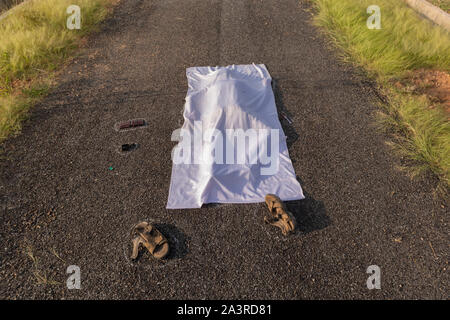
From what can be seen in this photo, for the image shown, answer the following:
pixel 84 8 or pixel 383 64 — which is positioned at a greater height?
pixel 84 8

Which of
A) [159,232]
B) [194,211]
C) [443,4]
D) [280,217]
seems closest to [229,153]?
[194,211]

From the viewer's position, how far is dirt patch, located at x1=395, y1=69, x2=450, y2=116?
4.92 metres

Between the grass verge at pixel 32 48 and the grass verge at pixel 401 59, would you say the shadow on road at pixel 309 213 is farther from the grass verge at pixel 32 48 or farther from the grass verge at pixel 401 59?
the grass verge at pixel 32 48

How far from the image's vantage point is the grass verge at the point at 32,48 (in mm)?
4691

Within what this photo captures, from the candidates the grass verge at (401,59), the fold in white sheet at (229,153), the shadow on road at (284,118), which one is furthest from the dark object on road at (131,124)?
the grass verge at (401,59)

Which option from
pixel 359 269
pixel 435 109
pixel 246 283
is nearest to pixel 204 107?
pixel 246 283

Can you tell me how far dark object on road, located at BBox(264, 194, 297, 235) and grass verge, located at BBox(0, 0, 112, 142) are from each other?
14.2ft

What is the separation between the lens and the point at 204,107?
4516mm

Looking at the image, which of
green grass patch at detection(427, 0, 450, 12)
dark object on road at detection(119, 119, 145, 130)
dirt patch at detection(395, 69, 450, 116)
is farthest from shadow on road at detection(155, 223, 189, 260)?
green grass patch at detection(427, 0, 450, 12)

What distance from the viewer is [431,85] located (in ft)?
17.2

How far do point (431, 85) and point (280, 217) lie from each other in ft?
15.0

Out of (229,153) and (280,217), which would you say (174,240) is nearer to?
(280,217)

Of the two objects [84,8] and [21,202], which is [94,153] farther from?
[84,8]
